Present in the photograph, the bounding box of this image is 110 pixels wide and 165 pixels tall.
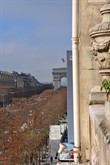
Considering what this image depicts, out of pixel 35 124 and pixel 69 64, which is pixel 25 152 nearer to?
pixel 35 124

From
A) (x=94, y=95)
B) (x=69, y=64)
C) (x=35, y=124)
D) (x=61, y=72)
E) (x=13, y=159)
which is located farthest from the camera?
(x=61, y=72)

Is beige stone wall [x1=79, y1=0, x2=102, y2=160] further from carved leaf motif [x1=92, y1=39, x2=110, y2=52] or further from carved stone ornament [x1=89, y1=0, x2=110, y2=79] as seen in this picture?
carved leaf motif [x1=92, y1=39, x2=110, y2=52]

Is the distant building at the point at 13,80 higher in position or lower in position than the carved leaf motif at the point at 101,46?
higher

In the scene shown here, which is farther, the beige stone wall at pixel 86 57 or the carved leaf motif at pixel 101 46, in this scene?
the beige stone wall at pixel 86 57

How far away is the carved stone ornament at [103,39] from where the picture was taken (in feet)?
12.6

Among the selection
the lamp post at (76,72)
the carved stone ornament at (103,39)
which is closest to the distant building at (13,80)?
the lamp post at (76,72)

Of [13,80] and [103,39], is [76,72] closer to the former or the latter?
[103,39]

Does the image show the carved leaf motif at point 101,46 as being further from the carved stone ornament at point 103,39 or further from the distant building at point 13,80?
the distant building at point 13,80

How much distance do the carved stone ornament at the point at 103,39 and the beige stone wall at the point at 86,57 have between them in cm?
107

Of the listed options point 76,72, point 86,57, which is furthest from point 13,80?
point 86,57

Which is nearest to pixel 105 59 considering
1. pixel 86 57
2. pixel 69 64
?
pixel 86 57

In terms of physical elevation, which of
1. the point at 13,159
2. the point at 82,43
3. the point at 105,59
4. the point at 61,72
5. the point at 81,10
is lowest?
the point at 13,159

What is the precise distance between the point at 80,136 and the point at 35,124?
42017mm

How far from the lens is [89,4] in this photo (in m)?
5.30
